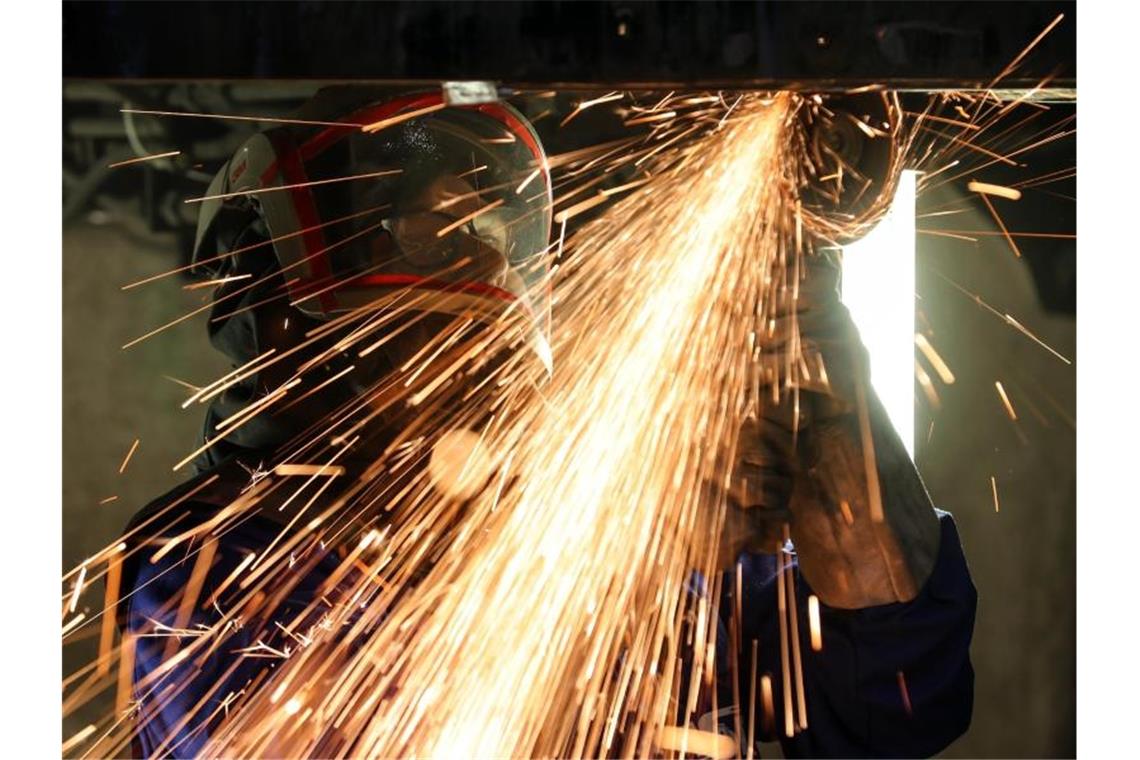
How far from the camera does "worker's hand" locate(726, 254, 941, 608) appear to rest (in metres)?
1.19

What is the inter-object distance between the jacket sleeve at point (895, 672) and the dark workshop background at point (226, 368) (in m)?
0.04

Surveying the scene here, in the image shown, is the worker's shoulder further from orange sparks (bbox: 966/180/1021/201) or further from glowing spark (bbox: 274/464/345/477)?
orange sparks (bbox: 966/180/1021/201)

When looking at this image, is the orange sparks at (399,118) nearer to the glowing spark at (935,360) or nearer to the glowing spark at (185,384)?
the glowing spark at (185,384)

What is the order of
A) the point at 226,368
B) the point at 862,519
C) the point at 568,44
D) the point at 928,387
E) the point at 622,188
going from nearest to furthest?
the point at 568,44 → the point at 862,519 → the point at 226,368 → the point at 928,387 → the point at 622,188

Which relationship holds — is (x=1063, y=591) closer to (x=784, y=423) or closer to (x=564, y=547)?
(x=784, y=423)

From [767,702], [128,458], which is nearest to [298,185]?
[128,458]

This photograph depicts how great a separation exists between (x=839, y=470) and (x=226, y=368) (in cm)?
66

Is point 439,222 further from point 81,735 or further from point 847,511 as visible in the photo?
point 81,735

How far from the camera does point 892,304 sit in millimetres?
1358

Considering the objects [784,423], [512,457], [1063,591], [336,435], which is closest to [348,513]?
[336,435]

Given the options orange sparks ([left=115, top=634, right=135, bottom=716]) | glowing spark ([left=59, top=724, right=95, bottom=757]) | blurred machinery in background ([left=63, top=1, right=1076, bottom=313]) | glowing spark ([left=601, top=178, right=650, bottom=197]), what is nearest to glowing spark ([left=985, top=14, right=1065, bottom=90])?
blurred machinery in background ([left=63, top=1, right=1076, bottom=313])

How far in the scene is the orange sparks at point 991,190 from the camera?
1.34m
